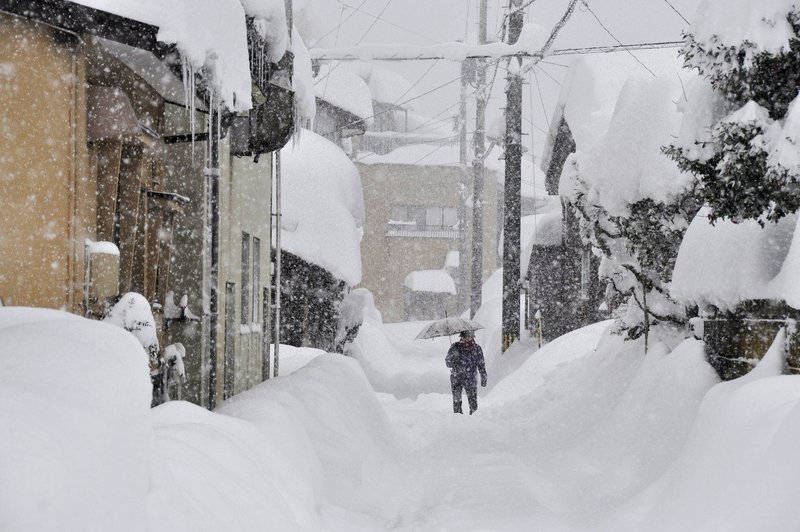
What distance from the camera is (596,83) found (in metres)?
20.0

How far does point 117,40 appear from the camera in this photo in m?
6.16

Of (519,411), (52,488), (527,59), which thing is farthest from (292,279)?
(52,488)

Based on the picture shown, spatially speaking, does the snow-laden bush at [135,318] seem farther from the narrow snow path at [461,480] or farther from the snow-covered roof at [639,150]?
the snow-covered roof at [639,150]

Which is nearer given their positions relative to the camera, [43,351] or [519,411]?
[43,351]

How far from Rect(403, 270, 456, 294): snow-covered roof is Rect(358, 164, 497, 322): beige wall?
42.2 inches

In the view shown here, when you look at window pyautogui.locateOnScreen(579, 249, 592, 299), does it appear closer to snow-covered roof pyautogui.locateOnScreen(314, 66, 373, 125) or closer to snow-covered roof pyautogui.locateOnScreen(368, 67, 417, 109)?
snow-covered roof pyautogui.locateOnScreen(314, 66, 373, 125)

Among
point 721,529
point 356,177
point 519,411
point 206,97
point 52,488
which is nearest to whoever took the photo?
point 52,488

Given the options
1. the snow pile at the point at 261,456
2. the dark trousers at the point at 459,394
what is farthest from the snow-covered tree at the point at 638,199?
the snow pile at the point at 261,456

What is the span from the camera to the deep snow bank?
2385 millimetres

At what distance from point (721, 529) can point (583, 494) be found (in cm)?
330

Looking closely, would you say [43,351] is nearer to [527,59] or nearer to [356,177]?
[527,59]

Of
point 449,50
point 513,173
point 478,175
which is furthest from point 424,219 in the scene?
point 449,50

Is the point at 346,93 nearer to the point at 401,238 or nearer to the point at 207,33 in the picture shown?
the point at 401,238

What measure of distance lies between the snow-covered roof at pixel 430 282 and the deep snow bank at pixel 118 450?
36.6m
